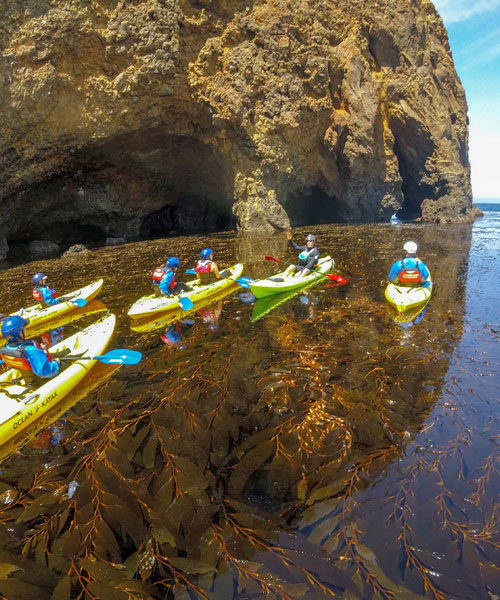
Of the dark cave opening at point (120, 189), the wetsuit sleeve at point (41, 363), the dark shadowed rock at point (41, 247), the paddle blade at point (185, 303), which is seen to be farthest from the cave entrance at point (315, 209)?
the wetsuit sleeve at point (41, 363)

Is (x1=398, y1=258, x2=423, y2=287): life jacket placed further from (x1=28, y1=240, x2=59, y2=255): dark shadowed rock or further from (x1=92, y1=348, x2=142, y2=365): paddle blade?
(x1=28, y1=240, x2=59, y2=255): dark shadowed rock

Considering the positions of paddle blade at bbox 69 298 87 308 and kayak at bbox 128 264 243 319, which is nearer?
kayak at bbox 128 264 243 319

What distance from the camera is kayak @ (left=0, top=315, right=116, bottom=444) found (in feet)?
17.3

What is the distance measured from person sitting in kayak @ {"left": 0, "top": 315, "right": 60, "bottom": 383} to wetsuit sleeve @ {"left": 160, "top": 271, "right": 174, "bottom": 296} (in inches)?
174

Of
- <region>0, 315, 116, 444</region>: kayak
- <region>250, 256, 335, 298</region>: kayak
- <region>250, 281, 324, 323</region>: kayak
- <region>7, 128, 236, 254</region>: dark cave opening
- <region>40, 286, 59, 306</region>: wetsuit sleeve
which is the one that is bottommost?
<region>250, 281, 324, 323</region>: kayak

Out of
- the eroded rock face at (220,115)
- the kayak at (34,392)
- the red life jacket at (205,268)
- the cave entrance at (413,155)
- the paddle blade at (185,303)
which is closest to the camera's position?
the kayak at (34,392)

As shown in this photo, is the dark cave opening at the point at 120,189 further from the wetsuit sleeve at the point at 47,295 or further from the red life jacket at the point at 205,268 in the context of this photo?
the red life jacket at the point at 205,268

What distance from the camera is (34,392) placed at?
5.70 meters

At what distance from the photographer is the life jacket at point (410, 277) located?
33.4 feet

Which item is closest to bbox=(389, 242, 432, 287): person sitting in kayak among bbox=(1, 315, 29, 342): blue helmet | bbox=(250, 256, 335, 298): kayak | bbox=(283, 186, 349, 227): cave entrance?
bbox=(250, 256, 335, 298): kayak

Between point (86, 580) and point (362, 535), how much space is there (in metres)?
2.56

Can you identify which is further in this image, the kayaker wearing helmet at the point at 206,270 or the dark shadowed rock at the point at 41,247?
the dark shadowed rock at the point at 41,247

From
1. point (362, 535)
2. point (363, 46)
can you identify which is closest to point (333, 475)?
point (362, 535)

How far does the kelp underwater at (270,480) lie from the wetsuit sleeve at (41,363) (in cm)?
86
